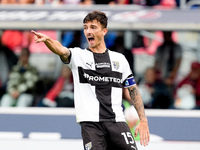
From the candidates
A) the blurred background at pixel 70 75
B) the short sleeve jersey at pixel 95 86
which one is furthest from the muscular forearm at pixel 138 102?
the blurred background at pixel 70 75

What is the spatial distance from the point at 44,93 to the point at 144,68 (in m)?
1.71

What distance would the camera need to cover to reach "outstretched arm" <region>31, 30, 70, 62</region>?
3.95 m

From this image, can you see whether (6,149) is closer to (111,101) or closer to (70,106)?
(70,106)

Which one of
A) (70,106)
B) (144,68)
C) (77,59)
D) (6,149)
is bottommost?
(6,149)

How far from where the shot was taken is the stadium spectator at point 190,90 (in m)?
7.54

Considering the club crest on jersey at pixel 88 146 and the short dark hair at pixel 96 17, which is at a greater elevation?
the short dark hair at pixel 96 17

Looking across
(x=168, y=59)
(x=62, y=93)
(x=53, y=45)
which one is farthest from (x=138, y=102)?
(x=168, y=59)

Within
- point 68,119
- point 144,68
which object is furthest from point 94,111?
point 144,68

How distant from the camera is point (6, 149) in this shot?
702cm

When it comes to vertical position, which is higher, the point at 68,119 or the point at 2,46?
the point at 2,46

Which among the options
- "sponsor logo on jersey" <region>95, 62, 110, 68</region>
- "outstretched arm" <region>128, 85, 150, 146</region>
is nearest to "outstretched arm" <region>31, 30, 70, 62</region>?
"sponsor logo on jersey" <region>95, 62, 110, 68</region>

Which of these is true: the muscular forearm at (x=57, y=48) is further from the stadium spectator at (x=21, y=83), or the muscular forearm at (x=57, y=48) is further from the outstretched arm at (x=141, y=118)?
the stadium spectator at (x=21, y=83)

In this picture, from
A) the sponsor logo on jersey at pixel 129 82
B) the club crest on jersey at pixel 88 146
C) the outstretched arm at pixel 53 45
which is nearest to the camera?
the outstretched arm at pixel 53 45

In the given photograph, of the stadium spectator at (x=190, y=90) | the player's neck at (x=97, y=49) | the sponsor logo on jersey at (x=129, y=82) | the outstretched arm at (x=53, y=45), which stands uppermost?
the outstretched arm at (x=53, y=45)
